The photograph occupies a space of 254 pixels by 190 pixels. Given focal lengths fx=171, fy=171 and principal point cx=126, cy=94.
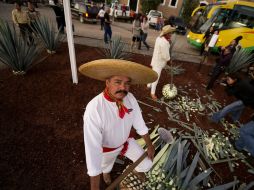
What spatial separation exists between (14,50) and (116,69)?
4.07 m

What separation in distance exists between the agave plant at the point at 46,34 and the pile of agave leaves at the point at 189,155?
4019 millimetres

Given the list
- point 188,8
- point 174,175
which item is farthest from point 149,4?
point 174,175

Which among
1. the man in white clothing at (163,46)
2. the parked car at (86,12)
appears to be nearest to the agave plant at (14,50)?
the man in white clothing at (163,46)

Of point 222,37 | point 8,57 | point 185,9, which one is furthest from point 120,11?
point 8,57

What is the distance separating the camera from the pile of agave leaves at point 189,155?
258cm

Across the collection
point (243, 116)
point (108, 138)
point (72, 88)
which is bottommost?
point (243, 116)

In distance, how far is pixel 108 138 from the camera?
6.19 ft

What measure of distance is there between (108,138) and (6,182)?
178 cm

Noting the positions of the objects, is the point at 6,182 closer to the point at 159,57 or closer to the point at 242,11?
the point at 159,57

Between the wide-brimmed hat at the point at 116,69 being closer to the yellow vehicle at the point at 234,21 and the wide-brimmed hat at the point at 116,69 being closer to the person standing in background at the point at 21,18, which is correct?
the person standing in background at the point at 21,18

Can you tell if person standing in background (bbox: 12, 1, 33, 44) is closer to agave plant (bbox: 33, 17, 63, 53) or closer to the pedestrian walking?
agave plant (bbox: 33, 17, 63, 53)

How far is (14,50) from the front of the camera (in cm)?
437

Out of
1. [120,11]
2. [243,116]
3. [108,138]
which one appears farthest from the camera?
[120,11]

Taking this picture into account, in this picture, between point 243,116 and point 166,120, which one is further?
point 243,116
